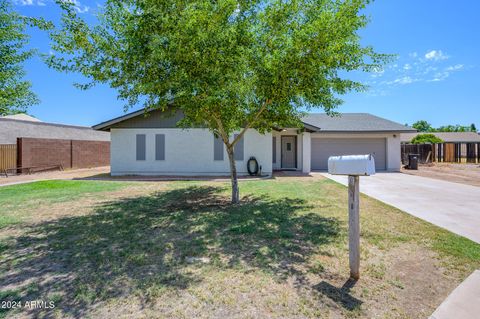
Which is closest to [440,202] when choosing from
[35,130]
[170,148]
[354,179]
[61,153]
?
[354,179]

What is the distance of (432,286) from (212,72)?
5229 millimetres

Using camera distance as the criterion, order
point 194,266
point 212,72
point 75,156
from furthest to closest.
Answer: point 75,156 → point 212,72 → point 194,266

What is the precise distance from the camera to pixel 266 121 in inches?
331

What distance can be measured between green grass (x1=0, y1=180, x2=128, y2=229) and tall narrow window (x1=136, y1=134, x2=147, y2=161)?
3.70 meters

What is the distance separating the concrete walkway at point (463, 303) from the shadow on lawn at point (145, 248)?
1.48 meters

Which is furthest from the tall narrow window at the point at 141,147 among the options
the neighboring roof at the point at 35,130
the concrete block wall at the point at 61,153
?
the neighboring roof at the point at 35,130

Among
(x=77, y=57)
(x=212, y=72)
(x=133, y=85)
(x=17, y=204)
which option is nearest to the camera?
(x=212, y=72)

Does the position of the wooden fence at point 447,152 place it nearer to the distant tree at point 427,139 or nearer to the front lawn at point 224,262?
the distant tree at point 427,139

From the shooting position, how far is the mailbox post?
308 cm

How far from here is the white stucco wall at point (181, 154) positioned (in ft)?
50.3

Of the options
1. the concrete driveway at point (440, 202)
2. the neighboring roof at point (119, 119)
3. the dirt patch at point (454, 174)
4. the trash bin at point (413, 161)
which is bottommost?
the concrete driveway at point (440, 202)

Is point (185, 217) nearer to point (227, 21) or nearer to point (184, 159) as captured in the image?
point (227, 21)

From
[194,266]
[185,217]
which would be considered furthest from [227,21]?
[194,266]

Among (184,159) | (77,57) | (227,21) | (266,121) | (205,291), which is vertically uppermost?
(227,21)
